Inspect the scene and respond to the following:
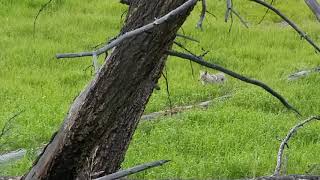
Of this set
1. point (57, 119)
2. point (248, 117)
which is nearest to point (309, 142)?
point (248, 117)

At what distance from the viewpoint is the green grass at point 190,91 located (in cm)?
756

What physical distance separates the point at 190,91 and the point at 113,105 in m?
7.74

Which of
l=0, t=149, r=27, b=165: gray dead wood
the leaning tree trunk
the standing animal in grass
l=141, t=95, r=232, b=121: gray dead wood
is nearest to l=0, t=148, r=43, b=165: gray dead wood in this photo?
l=0, t=149, r=27, b=165: gray dead wood

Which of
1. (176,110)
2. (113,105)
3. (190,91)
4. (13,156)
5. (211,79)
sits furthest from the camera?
(211,79)

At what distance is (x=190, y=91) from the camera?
10.9 meters

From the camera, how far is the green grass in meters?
7.56

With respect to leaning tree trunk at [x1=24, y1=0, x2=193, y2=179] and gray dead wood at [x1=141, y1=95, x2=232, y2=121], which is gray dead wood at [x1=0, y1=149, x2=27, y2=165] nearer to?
gray dead wood at [x1=141, y1=95, x2=232, y2=121]

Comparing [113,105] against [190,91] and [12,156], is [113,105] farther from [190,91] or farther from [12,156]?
[190,91]

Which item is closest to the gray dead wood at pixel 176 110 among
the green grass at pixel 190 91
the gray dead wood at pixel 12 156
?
the green grass at pixel 190 91

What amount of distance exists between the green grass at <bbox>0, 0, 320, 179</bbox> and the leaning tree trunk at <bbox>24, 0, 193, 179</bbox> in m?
3.23

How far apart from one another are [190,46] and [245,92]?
3.65 m

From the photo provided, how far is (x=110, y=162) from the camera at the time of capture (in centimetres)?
335

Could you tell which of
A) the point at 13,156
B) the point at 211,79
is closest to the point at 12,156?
the point at 13,156

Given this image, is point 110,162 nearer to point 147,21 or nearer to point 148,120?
point 147,21
